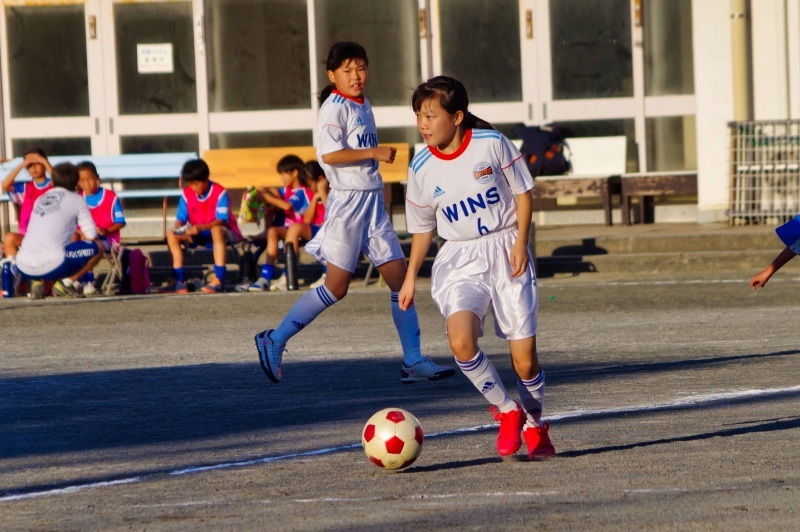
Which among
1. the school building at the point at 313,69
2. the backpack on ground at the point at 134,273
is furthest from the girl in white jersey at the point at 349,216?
the school building at the point at 313,69

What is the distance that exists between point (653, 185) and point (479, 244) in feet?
39.4

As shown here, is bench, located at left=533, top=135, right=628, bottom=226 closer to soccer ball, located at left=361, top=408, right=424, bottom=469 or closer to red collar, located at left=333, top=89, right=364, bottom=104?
red collar, located at left=333, top=89, right=364, bottom=104

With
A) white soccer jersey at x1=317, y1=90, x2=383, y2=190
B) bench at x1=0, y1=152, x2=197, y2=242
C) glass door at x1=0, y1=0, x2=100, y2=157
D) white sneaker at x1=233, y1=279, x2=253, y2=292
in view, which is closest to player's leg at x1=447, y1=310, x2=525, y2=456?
white soccer jersey at x1=317, y1=90, x2=383, y2=190

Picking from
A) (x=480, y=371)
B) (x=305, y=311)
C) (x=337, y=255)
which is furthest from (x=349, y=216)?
(x=480, y=371)

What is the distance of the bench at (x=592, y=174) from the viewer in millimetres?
17766

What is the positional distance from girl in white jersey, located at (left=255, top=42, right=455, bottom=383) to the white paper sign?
11163 mm

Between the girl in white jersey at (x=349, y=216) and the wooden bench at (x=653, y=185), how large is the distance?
9.34 metres

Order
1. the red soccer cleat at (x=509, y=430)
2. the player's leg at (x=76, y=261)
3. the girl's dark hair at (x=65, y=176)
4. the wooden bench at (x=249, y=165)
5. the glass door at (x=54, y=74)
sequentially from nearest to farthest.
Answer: the red soccer cleat at (x=509, y=430), the player's leg at (x=76, y=261), the girl's dark hair at (x=65, y=176), the wooden bench at (x=249, y=165), the glass door at (x=54, y=74)

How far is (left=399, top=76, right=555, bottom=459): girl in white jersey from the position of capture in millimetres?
6098

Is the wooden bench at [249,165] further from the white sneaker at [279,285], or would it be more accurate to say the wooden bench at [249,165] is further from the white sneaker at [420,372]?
the white sneaker at [420,372]

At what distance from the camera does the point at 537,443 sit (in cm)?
604

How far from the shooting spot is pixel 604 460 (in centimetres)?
Result: 591

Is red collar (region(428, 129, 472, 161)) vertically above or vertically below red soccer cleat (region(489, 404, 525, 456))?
above

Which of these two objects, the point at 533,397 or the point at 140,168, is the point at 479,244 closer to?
the point at 533,397
